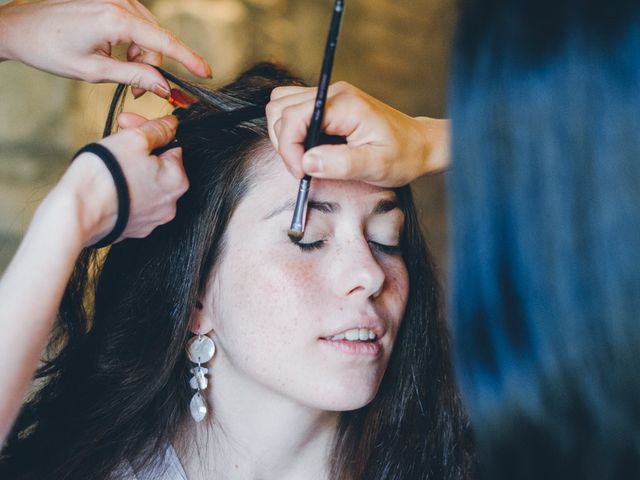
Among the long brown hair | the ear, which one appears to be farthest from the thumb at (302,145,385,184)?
the ear

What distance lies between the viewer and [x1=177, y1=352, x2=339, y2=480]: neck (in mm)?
1675

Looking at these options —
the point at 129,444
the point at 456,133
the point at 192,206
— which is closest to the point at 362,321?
the point at 192,206

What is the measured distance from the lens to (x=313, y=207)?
5.24ft

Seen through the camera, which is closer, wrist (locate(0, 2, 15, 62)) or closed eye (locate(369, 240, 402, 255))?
wrist (locate(0, 2, 15, 62))

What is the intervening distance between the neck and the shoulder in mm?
27

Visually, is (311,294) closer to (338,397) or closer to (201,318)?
(338,397)

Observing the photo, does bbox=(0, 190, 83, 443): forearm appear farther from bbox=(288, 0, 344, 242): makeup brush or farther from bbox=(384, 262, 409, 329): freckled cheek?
bbox=(384, 262, 409, 329): freckled cheek

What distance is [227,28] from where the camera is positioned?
3479 millimetres

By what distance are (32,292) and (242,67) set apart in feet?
8.12

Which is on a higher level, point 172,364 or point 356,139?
point 356,139

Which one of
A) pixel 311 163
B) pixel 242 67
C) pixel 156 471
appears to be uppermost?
pixel 242 67

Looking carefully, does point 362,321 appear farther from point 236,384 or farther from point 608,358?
point 608,358

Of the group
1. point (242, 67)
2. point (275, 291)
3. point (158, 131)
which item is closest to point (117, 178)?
point (158, 131)

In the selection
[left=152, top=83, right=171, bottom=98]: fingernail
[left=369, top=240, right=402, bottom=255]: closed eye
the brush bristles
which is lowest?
the brush bristles
